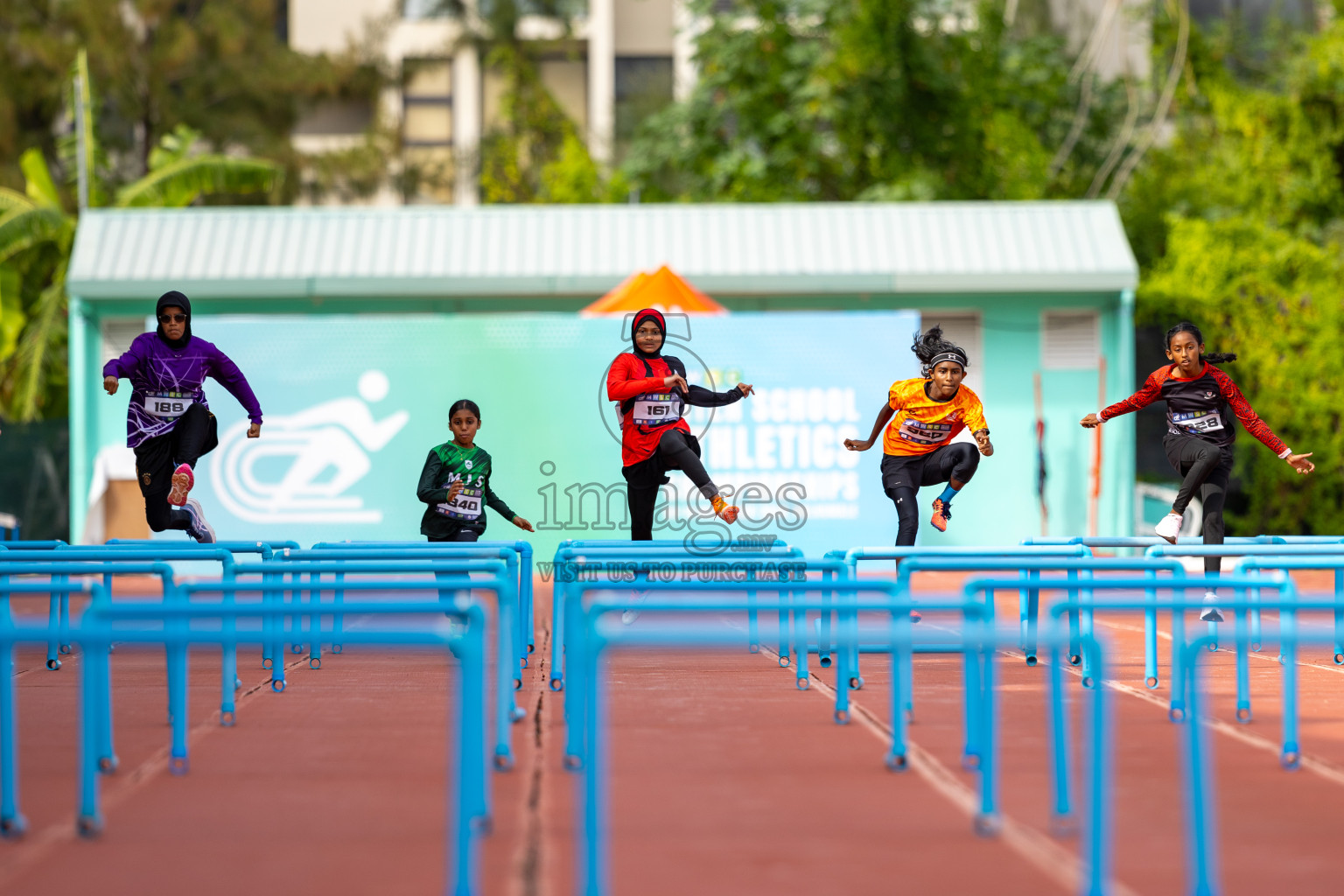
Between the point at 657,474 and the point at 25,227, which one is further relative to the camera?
the point at 25,227

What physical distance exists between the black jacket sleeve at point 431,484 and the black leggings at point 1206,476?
454 cm

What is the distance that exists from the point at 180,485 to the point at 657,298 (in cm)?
605

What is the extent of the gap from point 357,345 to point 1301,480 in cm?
1107

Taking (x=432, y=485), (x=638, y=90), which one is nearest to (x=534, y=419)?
(x=432, y=485)

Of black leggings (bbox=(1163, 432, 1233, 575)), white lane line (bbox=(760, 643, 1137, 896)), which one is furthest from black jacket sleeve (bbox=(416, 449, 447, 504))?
black leggings (bbox=(1163, 432, 1233, 575))

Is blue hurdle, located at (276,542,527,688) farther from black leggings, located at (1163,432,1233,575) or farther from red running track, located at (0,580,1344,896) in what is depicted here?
black leggings, located at (1163,432,1233,575)

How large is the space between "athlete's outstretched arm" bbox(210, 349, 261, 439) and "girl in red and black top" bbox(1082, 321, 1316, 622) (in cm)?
517

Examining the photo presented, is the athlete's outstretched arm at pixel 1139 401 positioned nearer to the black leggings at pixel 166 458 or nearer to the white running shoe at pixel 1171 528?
the white running shoe at pixel 1171 528

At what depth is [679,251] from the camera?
16.5 meters

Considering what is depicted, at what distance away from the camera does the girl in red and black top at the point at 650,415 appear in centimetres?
933

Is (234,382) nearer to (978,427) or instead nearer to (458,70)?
(978,427)

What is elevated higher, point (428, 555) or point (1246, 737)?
point (428, 555)

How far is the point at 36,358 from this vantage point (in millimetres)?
19281

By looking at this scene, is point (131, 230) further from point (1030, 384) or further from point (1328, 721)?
point (1328, 721)
